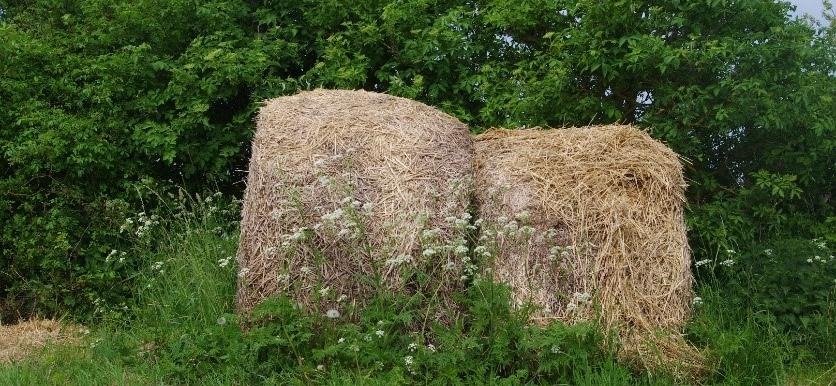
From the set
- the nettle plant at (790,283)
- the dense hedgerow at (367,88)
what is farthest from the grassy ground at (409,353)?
the dense hedgerow at (367,88)

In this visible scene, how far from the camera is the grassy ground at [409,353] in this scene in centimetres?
455

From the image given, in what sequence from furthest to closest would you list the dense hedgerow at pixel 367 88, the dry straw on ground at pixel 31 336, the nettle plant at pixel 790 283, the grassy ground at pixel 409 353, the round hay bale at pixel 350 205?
the dense hedgerow at pixel 367 88 → the dry straw on ground at pixel 31 336 → the nettle plant at pixel 790 283 → the round hay bale at pixel 350 205 → the grassy ground at pixel 409 353

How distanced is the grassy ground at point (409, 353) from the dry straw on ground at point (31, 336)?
0.41 m

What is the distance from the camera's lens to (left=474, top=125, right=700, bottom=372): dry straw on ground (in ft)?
16.6

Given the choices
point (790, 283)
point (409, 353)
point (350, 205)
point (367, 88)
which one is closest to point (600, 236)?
point (790, 283)

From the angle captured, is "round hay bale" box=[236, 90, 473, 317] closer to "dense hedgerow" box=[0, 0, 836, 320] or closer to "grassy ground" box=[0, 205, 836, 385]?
"grassy ground" box=[0, 205, 836, 385]

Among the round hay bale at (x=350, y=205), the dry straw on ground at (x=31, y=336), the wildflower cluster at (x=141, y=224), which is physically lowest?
the dry straw on ground at (x=31, y=336)

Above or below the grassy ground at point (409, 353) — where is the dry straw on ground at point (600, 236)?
above

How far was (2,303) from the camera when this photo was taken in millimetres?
7180

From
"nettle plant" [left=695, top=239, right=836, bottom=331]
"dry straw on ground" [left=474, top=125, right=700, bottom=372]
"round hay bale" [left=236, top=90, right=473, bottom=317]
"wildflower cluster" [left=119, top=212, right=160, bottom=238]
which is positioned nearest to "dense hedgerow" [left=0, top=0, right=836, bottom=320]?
"wildflower cluster" [left=119, top=212, right=160, bottom=238]

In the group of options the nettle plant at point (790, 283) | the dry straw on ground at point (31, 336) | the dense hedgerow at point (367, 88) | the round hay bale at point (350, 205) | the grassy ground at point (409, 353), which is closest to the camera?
the grassy ground at point (409, 353)

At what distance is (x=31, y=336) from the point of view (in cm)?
644

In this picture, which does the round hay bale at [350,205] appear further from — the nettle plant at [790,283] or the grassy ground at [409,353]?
the nettle plant at [790,283]

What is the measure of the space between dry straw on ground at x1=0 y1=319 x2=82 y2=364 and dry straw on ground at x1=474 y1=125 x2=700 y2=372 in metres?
3.22
